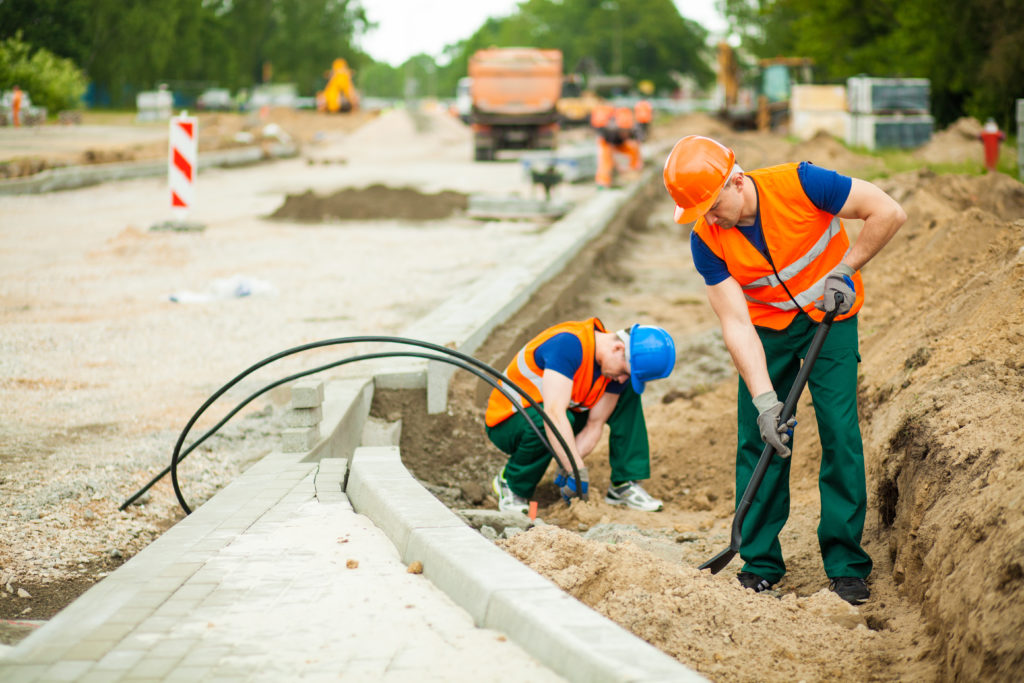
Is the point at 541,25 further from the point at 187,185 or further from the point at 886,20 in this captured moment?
the point at 187,185

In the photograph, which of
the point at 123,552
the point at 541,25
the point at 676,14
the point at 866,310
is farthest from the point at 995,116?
the point at 541,25

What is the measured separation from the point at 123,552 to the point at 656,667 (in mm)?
2669

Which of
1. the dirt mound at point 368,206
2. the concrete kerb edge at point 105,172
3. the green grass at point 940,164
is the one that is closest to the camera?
the green grass at point 940,164

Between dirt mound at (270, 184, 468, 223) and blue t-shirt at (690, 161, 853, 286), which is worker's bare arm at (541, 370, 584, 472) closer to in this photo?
blue t-shirt at (690, 161, 853, 286)

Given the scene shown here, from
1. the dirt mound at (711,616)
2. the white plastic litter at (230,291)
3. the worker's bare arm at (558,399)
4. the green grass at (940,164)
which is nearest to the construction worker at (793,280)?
the dirt mound at (711,616)

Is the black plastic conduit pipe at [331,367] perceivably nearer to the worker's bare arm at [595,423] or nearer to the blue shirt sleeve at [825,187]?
the worker's bare arm at [595,423]

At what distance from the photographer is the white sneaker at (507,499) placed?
520cm

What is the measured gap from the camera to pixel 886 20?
99.7ft

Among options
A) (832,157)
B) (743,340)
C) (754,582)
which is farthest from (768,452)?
(832,157)

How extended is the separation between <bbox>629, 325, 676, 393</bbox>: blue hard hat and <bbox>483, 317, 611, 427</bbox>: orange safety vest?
0.20 meters

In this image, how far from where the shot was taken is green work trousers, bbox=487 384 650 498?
5.18 metres

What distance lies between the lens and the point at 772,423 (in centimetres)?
368

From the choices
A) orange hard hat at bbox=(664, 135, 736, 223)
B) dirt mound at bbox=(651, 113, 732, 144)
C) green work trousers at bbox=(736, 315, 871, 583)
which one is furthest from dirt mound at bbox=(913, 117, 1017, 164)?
dirt mound at bbox=(651, 113, 732, 144)

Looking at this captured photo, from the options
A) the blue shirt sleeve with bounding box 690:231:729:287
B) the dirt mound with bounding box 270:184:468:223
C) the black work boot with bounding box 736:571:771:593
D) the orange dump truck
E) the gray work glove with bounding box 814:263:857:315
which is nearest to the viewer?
the gray work glove with bounding box 814:263:857:315
